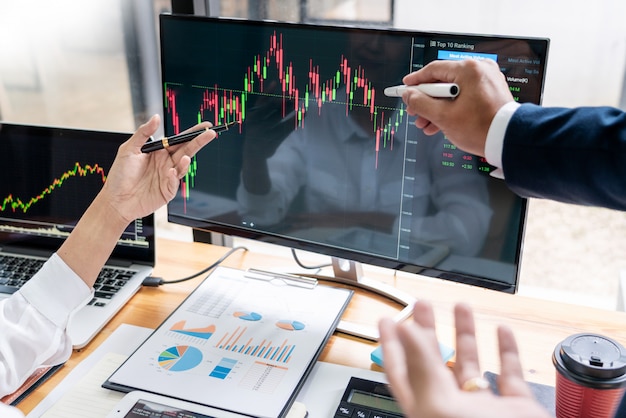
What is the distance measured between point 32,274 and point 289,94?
24.5 inches

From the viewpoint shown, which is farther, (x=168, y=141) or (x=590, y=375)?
(x=168, y=141)

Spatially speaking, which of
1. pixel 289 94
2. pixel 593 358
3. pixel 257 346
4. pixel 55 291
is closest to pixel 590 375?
A: pixel 593 358

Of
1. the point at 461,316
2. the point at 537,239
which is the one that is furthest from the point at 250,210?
the point at 537,239

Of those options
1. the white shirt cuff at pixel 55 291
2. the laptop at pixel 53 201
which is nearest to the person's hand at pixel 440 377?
the white shirt cuff at pixel 55 291

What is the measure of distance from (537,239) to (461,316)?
114cm

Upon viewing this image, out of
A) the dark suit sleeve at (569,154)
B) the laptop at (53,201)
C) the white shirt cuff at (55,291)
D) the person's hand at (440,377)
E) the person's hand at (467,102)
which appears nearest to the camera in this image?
the person's hand at (440,377)

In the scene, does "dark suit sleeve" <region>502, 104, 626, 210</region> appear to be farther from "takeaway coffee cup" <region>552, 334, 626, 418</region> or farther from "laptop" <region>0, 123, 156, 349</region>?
"laptop" <region>0, 123, 156, 349</region>

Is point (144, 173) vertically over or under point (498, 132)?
under

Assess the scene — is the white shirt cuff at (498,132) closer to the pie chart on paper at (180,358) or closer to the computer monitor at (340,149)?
the computer monitor at (340,149)

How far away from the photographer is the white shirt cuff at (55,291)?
96 centimetres

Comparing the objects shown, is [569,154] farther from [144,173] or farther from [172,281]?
[172,281]

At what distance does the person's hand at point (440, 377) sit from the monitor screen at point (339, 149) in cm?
42

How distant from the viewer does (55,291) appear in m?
0.96

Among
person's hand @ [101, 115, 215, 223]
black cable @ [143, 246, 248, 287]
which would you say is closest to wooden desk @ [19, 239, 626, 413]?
black cable @ [143, 246, 248, 287]
